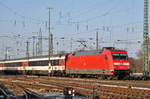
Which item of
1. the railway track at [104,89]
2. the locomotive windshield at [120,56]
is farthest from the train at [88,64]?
the railway track at [104,89]

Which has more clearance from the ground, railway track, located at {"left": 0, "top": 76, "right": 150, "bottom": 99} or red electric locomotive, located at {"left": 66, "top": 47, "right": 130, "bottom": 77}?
red electric locomotive, located at {"left": 66, "top": 47, "right": 130, "bottom": 77}

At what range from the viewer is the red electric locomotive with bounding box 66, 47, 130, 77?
3048 cm

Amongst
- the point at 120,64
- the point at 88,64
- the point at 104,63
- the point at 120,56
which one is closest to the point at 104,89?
the point at 120,64

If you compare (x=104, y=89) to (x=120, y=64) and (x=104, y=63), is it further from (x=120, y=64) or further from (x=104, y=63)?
(x=104, y=63)

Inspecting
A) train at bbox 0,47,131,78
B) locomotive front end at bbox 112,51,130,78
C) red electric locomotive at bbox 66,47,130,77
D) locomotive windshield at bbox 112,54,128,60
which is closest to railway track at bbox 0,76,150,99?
locomotive front end at bbox 112,51,130,78

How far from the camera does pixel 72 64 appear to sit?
38.9m

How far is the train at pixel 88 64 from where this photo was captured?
30.7 m

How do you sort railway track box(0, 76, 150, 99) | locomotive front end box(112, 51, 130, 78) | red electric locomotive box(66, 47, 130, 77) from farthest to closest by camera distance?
red electric locomotive box(66, 47, 130, 77)
locomotive front end box(112, 51, 130, 78)
railway track box(0, 76, 150, 99)

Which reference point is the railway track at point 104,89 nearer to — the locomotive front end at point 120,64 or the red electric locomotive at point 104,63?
the locomotive front end at point 120,64

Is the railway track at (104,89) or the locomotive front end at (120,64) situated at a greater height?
the locomotive front end at (120,64)

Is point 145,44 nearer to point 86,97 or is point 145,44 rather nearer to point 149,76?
point 149,76

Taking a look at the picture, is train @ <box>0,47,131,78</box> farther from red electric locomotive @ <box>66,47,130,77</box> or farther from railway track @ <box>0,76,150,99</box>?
railway track @ <box>0,76,150,99</box>

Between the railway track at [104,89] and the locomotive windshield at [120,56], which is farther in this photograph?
the locomotive windshield at [120,56]

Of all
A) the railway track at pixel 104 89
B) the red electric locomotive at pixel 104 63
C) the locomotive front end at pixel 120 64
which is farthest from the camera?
the red electric locomotive at pixel 104 63
